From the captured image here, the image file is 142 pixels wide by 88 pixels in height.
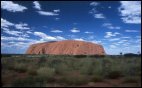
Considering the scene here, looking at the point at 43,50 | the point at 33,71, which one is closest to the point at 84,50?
the point at 43,50

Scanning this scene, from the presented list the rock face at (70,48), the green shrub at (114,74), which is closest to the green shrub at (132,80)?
the green shrub at (114,74)

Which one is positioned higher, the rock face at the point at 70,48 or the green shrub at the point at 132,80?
the rock face at the point at 70,48

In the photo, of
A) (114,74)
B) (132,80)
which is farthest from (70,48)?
(132,80)

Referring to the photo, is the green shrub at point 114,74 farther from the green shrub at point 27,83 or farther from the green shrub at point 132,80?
the green shrub at point 27,83

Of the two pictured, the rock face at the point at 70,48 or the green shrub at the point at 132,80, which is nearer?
the green shrub at the point at 132,80

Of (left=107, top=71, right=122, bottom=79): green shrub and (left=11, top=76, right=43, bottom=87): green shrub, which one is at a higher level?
(left=107, top=71, right=122, bottom=79): green shrub

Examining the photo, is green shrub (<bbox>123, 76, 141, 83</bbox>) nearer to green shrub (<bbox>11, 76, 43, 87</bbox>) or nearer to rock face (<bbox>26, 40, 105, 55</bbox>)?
green shrub (<bbox>11, 76, 43, 87</bbox>)

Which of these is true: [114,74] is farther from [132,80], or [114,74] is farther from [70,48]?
[70,48]

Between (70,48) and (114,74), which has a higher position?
(70,48)

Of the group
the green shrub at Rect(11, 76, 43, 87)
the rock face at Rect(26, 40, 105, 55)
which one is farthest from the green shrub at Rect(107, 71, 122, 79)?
the rock face at Rect(26, 40, 105, 55)

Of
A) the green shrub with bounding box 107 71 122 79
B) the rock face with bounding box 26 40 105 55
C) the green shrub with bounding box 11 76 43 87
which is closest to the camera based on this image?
the green shrub with bounding box 11 76 43 87

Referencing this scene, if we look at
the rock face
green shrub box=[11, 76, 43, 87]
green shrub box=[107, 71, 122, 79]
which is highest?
the rock face

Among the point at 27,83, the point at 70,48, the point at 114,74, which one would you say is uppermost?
the point at 70,48

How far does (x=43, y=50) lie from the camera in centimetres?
13600
